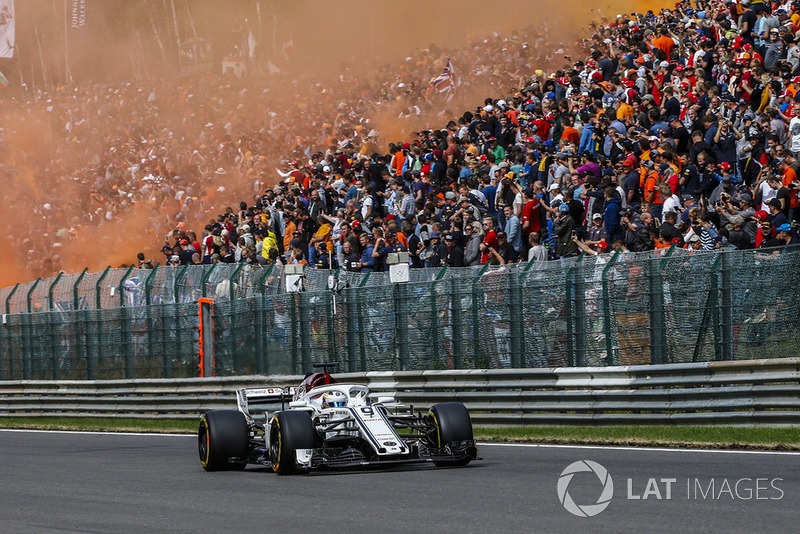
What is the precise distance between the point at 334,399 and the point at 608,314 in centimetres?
435

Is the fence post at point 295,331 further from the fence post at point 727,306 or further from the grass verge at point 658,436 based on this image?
the fence post at point 727,306

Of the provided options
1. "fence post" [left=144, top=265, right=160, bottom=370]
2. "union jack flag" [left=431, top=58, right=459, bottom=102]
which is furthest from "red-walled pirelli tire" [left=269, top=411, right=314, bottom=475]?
"union jack flag" [left=431, top=58, right=459, bottom=102]

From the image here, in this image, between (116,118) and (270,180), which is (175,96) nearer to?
(116,118)

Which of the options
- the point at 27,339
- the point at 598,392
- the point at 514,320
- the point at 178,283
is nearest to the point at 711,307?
the point at 598,392

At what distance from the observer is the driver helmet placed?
12203 millimetres

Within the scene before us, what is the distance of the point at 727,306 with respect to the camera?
14094 millimetres

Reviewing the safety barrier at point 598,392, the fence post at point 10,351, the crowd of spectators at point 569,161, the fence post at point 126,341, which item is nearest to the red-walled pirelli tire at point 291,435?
the safety barrier at point 598,392

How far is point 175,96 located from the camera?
50.2 meters

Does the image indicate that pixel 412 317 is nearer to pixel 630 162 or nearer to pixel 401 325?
pixel 401 325

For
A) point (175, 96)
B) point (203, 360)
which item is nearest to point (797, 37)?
point (203, 360)

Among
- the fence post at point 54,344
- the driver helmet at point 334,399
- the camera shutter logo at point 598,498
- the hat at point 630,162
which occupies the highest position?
the hat at point 630,162

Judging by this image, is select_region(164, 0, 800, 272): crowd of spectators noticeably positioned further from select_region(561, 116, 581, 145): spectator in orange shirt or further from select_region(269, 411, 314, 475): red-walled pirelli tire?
select_region(269, 411, 314, 475): red-walled pirelli tire

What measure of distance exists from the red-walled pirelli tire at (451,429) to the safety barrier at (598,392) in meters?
3.24

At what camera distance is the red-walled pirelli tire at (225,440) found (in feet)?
42.3
